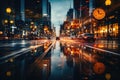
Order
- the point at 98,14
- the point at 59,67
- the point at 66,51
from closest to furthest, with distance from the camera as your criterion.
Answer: the point at 59,67, the point at 66,51, the point at 98,14

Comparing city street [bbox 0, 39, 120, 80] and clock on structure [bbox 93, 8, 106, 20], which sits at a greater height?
clock on structure [bbox 93, 8, 106, 20]

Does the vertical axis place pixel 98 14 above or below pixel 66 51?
above

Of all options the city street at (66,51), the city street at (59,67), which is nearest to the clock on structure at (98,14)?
the city street at (66,51)

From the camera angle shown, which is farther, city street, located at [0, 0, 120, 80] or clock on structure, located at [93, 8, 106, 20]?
clock on structure, located at [93, 8, 106, 20]

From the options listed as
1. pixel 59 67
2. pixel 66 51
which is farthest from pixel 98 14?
pixel 59 67

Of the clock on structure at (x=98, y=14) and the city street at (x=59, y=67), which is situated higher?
the clock on structure at (x=98, y=14)

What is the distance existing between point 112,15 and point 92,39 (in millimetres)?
24787

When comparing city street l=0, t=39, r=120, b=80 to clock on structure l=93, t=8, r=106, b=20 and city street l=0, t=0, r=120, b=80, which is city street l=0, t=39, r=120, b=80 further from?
clock on structure l=93, t=8, r=106, b=20

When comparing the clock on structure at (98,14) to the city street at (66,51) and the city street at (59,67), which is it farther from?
the city street at (59,67)

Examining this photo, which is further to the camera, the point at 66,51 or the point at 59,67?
the point at 66,51

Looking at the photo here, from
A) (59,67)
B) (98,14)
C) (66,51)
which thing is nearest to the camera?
(59,67)

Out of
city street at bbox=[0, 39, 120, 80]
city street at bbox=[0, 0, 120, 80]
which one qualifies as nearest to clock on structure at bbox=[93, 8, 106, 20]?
city street at bbox=[0, 0, 120, 80]

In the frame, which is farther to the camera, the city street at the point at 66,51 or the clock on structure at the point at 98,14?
the clock on structure at the point at 98,14

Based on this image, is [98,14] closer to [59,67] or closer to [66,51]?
[66,51]
